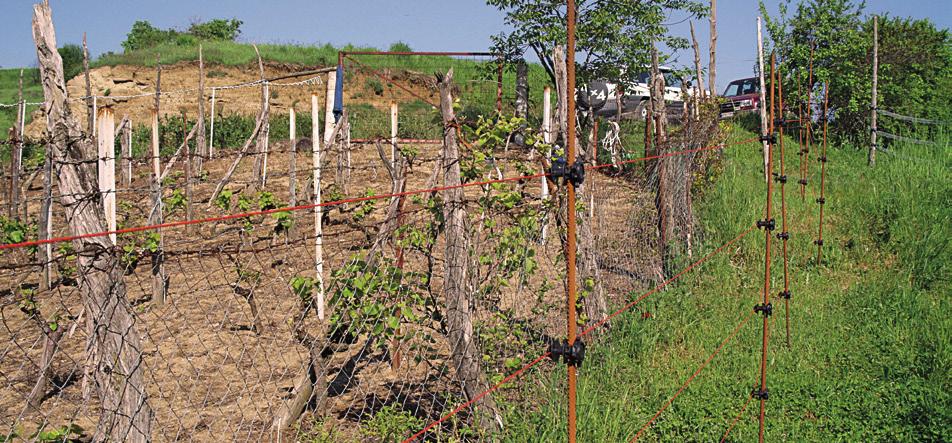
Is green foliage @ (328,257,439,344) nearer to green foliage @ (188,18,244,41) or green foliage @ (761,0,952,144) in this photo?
green foliage @ (761,0,952,144)

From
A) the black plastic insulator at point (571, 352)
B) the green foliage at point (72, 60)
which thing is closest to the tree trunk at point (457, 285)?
the black plastic insulator at point (571, 352)

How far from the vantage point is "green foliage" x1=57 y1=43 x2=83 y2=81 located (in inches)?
1020

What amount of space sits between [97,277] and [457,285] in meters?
1.53

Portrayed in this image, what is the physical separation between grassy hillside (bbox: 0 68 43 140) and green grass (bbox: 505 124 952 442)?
21.5m

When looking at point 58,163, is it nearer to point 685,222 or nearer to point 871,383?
point 871,383

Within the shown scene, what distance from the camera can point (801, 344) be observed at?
5.84m

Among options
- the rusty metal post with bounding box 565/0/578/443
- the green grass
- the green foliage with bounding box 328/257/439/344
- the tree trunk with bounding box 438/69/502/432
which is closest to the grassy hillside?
the green grass

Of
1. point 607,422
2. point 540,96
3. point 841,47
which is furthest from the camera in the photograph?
point 540,96

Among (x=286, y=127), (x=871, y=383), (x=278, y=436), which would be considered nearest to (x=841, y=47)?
(x=871, y=383)

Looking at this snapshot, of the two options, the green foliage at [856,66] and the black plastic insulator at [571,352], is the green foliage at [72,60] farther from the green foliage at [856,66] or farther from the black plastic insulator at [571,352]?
the black plastic insulator at [571,352]

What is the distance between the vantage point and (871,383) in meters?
5.24

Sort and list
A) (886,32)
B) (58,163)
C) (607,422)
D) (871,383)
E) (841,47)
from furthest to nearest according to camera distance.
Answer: (886,32)
(841,47)
(871,383)
(607,422)
(58,163)

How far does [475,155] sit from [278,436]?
5.67 ft

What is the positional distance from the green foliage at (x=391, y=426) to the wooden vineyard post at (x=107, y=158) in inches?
75.8
